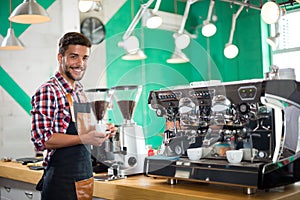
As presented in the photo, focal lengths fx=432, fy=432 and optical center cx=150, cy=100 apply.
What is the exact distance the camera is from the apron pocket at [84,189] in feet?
6.98

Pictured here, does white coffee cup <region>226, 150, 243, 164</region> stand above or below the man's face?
below

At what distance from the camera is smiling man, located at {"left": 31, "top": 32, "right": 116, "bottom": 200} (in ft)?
6.83

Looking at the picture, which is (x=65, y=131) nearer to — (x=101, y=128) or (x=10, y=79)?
(x=101, y=128)

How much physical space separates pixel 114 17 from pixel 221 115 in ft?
13.5

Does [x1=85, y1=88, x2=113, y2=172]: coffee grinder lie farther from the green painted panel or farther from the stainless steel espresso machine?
the green painted panel

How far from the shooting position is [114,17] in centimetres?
585

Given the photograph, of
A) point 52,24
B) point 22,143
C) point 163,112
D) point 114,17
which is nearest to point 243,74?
point 114,17

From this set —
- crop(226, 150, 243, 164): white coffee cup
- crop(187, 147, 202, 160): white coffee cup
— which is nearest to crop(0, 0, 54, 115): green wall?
crop(187, 147, 202, 160): white coffee cup

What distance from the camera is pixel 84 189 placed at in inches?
84.5

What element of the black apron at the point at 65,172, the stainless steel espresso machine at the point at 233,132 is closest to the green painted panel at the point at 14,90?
the black apron at the point at 65,172

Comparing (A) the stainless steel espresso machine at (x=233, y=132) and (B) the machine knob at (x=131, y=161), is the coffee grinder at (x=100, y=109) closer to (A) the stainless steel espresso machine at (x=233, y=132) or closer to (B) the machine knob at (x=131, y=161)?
(B) the machine knob at (x=131, y=161)

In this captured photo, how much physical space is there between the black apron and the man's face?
255 mm

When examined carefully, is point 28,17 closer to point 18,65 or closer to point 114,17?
point 18,65

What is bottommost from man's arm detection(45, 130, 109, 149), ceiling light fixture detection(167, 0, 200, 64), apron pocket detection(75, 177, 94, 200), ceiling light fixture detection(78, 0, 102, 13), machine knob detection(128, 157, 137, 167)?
apron pocket detection(75, 177, 94, 200)
